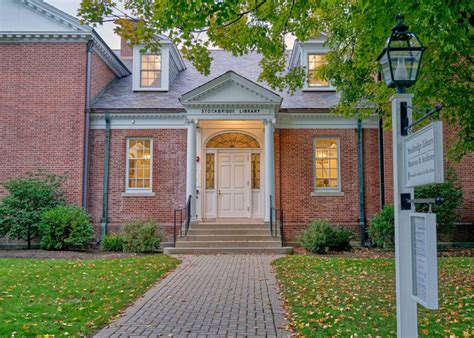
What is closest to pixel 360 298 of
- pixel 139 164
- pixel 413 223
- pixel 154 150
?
pixel 413 223

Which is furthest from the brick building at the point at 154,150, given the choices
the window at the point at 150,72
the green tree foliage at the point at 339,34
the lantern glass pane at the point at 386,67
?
the lantern glass pane at the point at 386,67

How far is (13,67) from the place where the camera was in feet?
50.2

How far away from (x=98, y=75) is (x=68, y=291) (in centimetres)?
1100

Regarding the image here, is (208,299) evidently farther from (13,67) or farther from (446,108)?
(13,67)

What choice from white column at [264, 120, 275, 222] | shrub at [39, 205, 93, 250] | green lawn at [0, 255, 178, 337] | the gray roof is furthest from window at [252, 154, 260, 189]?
shrub at [39, 205, 93, 250]

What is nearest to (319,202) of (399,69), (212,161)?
(212,161)

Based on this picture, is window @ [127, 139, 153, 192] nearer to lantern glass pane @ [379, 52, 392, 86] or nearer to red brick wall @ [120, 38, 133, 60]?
red brick wall @ [120, 38, 133, 60]

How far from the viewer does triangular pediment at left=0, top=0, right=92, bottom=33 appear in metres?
15.2

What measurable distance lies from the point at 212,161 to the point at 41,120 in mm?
6278

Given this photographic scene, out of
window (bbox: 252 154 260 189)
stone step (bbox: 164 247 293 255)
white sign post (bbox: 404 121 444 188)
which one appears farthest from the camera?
window (bbox: 252 154 260 189)

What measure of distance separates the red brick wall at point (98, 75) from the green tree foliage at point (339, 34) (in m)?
6.95

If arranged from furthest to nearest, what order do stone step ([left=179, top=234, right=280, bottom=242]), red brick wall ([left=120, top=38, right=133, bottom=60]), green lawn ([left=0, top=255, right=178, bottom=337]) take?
red brick wall ([left=120, top=38, right=133, bottom=60]), stone step ([left=179, top=234, right=280, bottom=242]), green lawn ([left=0, top=255, right=178, bottom=337])

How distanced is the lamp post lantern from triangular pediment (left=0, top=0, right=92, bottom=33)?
44.7ft

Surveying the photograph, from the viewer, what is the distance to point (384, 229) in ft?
43.1
